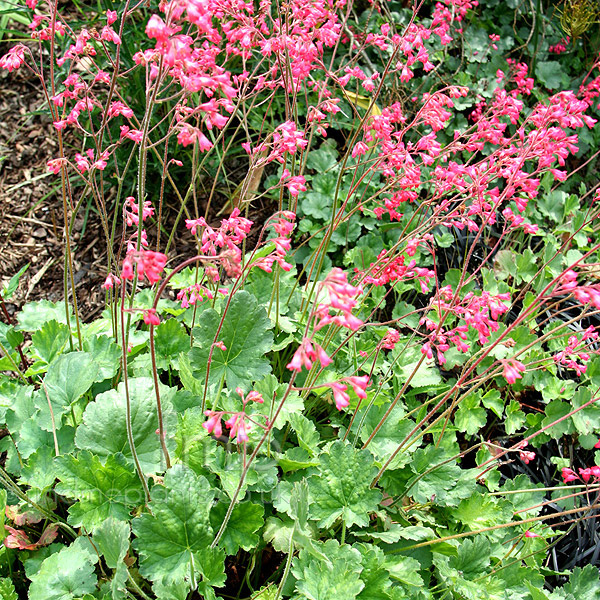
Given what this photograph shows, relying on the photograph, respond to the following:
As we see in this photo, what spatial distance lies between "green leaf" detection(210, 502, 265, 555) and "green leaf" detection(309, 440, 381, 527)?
0.22 m

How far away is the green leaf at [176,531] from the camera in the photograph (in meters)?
1.79

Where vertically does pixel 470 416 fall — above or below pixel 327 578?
below

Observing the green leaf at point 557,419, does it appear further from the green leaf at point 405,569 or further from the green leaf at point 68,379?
the green leaf at point 68,379

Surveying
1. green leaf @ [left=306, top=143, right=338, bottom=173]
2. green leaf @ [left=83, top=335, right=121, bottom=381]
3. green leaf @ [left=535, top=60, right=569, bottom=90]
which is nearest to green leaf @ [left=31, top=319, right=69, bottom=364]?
green leaf @ [left=83, top=335, right=121, bottom=381]

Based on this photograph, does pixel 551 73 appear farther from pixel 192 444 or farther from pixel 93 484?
pixel 93 484

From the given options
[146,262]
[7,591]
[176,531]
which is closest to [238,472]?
[176,531]

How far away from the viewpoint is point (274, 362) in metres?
2.85

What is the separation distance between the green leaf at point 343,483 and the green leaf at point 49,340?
1217mm

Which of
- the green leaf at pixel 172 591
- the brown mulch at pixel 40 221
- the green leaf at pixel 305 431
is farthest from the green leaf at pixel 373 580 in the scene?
the brown mulch at pixel 40 221

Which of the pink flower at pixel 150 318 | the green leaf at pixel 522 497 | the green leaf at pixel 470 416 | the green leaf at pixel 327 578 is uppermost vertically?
the pink flower at pixel 150 318

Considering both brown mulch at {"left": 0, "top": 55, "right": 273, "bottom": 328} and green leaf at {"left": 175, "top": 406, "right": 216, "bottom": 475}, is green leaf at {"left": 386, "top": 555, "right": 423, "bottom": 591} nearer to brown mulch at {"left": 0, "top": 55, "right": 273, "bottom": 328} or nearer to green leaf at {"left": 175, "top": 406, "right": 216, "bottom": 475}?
green leaf at {"left": 175, "top": 406, "right": 216, "bottom": 475}

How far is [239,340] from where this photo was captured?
220 centimetres

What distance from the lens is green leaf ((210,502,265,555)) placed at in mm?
1942

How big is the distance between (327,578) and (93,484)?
826 mm
